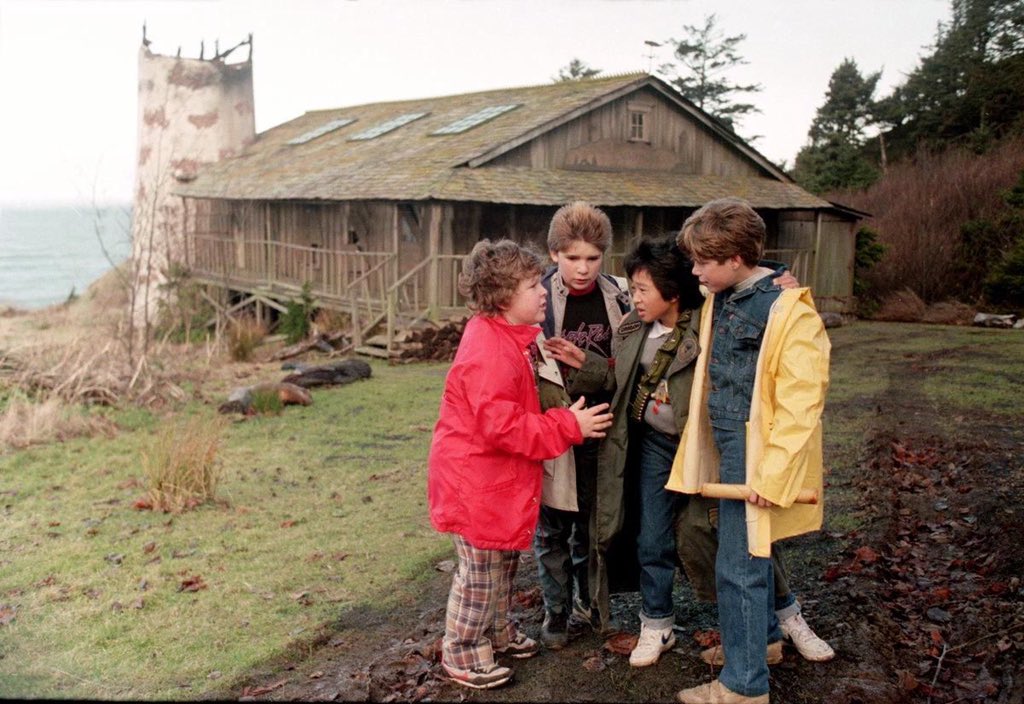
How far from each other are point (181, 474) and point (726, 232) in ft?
16.4

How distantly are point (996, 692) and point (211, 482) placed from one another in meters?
5.26

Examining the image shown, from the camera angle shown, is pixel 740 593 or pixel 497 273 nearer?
pixel 740 593

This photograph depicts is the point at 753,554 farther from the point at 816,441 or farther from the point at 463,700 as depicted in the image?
the point at 463,700

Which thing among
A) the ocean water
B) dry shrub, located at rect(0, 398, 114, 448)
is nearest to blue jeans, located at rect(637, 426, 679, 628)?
dry shrub, located at rect(0, 398, 114, 448)

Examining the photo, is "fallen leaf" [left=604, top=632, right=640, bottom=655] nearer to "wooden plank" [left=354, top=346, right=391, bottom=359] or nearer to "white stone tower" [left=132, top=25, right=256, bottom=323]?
"wooden plank" [left=354, top=346, right=391, bottom=359]

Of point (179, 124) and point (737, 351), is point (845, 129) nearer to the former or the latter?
point (737, 351)

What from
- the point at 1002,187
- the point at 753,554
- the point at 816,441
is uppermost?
the point at 1002,187

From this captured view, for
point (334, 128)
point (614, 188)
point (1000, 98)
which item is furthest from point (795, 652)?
point (334, 128)

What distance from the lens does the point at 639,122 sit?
16.6 meters

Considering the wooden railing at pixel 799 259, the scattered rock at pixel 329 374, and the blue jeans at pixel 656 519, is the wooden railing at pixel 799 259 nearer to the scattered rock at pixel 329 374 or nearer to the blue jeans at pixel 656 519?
the scattered rock at pixel 329 374

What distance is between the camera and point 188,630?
178 inches

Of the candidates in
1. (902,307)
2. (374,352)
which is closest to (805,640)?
(902,307)

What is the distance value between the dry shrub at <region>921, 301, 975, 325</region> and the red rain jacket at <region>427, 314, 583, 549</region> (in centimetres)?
435

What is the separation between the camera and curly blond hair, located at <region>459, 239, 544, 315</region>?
321 cm
